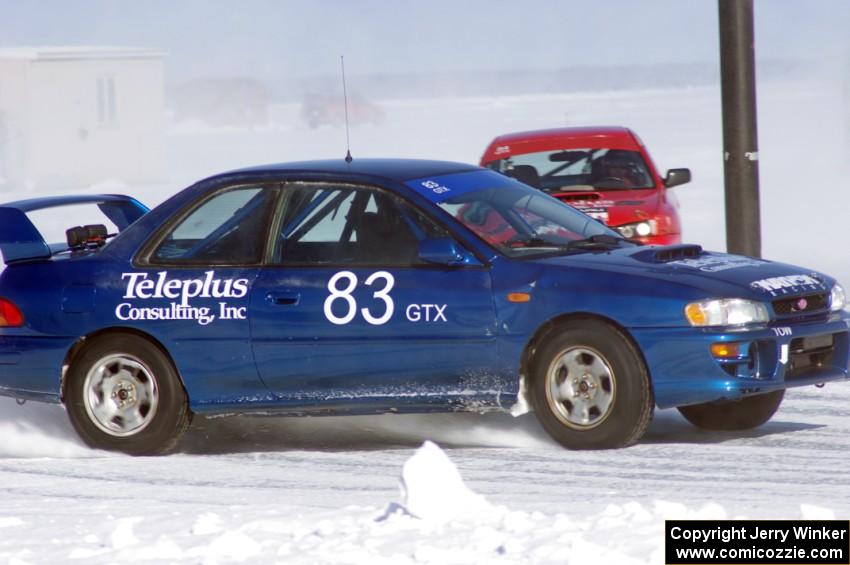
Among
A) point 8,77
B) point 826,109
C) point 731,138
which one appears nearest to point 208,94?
point 8,77

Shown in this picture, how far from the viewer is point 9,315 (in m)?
8.53

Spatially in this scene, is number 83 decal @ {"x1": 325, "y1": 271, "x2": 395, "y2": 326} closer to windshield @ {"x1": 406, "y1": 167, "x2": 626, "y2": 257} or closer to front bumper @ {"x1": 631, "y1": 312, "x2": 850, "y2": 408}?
windshield @ {"x1": 406, "y1": 167, "x2": 626, "y2": 257}

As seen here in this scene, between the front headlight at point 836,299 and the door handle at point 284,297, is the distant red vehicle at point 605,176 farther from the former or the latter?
the door handle at point 284,297

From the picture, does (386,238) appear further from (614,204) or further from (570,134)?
(570,134)

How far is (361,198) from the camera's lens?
815 cm

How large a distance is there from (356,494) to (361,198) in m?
1.72

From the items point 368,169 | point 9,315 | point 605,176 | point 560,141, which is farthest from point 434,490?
point 560,141

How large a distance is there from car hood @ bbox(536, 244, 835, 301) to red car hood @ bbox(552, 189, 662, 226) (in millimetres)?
4677

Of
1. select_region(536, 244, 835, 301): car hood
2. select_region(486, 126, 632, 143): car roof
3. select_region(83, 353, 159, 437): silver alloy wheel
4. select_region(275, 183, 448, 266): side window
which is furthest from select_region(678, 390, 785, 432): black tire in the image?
select_region(486, 126, 632, 143): car roof

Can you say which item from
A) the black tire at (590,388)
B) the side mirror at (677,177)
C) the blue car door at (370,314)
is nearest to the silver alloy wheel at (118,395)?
the blue car door at (370,314)

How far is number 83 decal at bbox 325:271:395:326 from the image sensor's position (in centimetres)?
782

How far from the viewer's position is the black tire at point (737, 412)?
831 cm

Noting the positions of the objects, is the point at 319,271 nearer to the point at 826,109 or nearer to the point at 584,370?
the point at 584,370

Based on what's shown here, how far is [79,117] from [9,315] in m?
35.2
